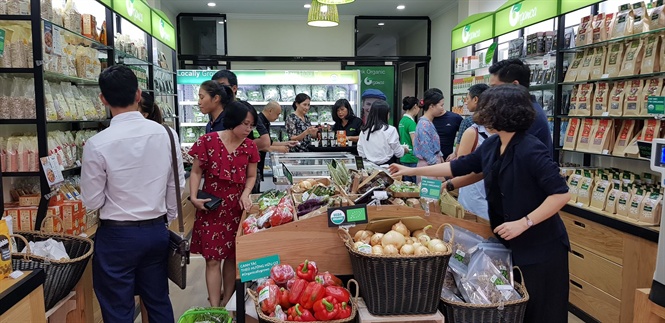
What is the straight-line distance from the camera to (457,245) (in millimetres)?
2217

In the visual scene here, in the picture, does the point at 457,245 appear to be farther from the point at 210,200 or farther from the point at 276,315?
the point at 210,200

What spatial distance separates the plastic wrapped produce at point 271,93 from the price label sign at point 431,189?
20.7ft

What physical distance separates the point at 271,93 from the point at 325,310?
22.5 feet

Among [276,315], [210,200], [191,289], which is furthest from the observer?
[191,289]

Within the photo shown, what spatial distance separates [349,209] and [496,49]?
4.61 m

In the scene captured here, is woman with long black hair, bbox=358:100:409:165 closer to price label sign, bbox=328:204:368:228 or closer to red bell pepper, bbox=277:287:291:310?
price label sign, bbox=328:204:368:228

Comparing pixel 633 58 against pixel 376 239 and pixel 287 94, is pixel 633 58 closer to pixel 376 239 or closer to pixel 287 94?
pixel 376 239

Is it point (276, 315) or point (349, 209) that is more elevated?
point (349, 209)

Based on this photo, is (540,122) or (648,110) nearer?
(540,122)

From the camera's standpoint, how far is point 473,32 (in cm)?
655

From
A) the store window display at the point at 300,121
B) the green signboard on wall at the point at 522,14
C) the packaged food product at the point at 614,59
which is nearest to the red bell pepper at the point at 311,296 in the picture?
the packaged food product at the point at 614,59

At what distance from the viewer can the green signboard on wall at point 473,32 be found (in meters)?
6.05

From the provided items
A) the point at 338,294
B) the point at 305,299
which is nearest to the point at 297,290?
the point at 305,299

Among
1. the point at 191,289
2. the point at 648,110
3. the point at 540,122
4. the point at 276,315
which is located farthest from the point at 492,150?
the point at 191,289
